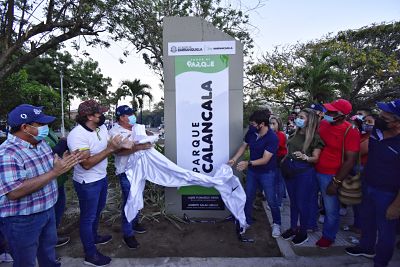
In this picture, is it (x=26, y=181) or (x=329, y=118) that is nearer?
(x=26, y=181)

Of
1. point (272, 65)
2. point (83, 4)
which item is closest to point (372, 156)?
point (83, 4)

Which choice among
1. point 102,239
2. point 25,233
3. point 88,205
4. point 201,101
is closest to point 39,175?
point 25,233

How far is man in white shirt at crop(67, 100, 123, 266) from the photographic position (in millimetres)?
3127

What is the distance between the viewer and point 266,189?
4125 mm

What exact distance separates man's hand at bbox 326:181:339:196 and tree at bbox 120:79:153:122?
64.8 feet

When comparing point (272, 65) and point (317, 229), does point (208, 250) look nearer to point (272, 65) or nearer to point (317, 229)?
point (317, 229)

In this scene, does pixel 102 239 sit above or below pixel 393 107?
below

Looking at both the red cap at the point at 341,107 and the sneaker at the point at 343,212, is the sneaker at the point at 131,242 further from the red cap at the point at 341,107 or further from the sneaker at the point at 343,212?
the sneaker at the point at 343,212

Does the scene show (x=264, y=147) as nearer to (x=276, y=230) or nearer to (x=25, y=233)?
(x=276, y=230)

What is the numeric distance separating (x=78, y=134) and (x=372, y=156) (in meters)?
3.28

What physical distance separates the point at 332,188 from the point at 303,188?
15.2 inches

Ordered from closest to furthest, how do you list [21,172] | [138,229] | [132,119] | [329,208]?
1. [21,172]
2. [329,208]
3. [132,119]
4. [138,229]

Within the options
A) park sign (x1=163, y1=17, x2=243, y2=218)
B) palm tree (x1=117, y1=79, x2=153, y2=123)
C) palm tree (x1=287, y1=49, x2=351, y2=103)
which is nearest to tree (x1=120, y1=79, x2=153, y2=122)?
palm tree (x1=117, y1=79, x2=153, y2=123)

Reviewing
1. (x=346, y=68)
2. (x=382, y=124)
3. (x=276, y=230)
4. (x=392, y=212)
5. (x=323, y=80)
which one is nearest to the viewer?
(x=392, y=212)
